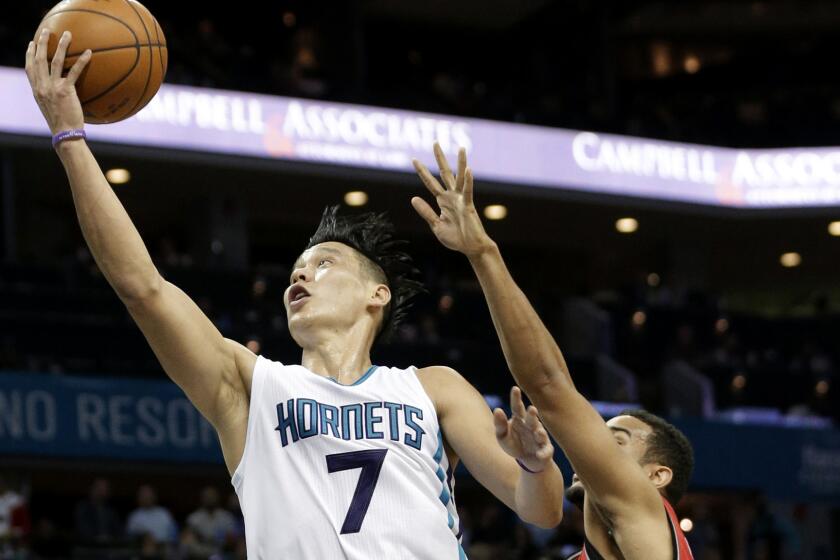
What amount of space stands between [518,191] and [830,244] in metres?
7.15

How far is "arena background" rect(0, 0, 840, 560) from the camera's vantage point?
1582 cm

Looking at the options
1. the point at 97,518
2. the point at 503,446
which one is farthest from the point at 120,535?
the point at 503,446

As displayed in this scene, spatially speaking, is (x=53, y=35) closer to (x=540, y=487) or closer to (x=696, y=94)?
(x=540, y=487)

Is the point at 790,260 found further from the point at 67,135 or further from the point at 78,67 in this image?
the point at 67,135

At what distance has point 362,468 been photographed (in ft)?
12.5

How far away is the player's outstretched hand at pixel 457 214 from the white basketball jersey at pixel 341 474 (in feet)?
1.79

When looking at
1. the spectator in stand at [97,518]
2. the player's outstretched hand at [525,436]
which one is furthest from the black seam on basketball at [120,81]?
the spectator in stand at [97,518]

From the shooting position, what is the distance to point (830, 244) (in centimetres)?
2684

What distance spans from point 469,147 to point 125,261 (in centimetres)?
1871

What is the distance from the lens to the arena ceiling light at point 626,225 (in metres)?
25.0

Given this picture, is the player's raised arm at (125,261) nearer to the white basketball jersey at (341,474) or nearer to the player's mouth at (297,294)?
the white basketball jersey at (341,474)

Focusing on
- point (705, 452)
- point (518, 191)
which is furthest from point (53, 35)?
point (518, 191)

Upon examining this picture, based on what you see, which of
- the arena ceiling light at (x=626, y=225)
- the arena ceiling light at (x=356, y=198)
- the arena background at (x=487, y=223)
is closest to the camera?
the arena background at (x=487, y=223)

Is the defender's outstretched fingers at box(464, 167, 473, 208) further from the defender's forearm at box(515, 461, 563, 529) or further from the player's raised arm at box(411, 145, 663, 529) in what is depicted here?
the defender's forearm at box(515, 461, 563, 529)
